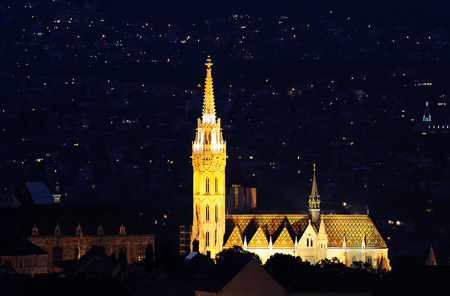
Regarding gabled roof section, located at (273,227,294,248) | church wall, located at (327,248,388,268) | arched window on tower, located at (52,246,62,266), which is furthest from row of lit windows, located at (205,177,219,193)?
arched window on tower, located at (52,246,62,266)

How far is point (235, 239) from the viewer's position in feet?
539

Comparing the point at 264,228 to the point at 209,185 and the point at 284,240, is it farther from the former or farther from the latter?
the point at 209,185

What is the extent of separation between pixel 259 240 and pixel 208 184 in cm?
776

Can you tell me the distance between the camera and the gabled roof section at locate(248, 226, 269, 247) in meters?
163

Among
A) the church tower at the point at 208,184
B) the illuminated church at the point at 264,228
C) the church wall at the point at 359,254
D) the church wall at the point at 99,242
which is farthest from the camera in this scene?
the church wall at the point at 99,242

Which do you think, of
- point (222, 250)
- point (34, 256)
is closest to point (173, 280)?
point (34, 256)

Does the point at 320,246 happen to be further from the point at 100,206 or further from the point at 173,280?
the point at 173,280

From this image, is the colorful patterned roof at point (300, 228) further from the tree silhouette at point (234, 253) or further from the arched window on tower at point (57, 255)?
the arched window on tower at point (57, 255)

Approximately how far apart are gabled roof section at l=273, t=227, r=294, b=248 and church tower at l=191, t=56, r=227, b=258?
4.64 m

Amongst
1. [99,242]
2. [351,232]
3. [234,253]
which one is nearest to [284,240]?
[351,232]

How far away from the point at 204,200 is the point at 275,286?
61.7m

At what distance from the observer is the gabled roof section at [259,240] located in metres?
163

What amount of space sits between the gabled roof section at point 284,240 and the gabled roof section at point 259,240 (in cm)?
81

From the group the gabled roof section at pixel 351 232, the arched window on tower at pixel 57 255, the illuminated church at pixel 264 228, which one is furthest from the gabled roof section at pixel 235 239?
the arched window on tower at pixel 57 255
